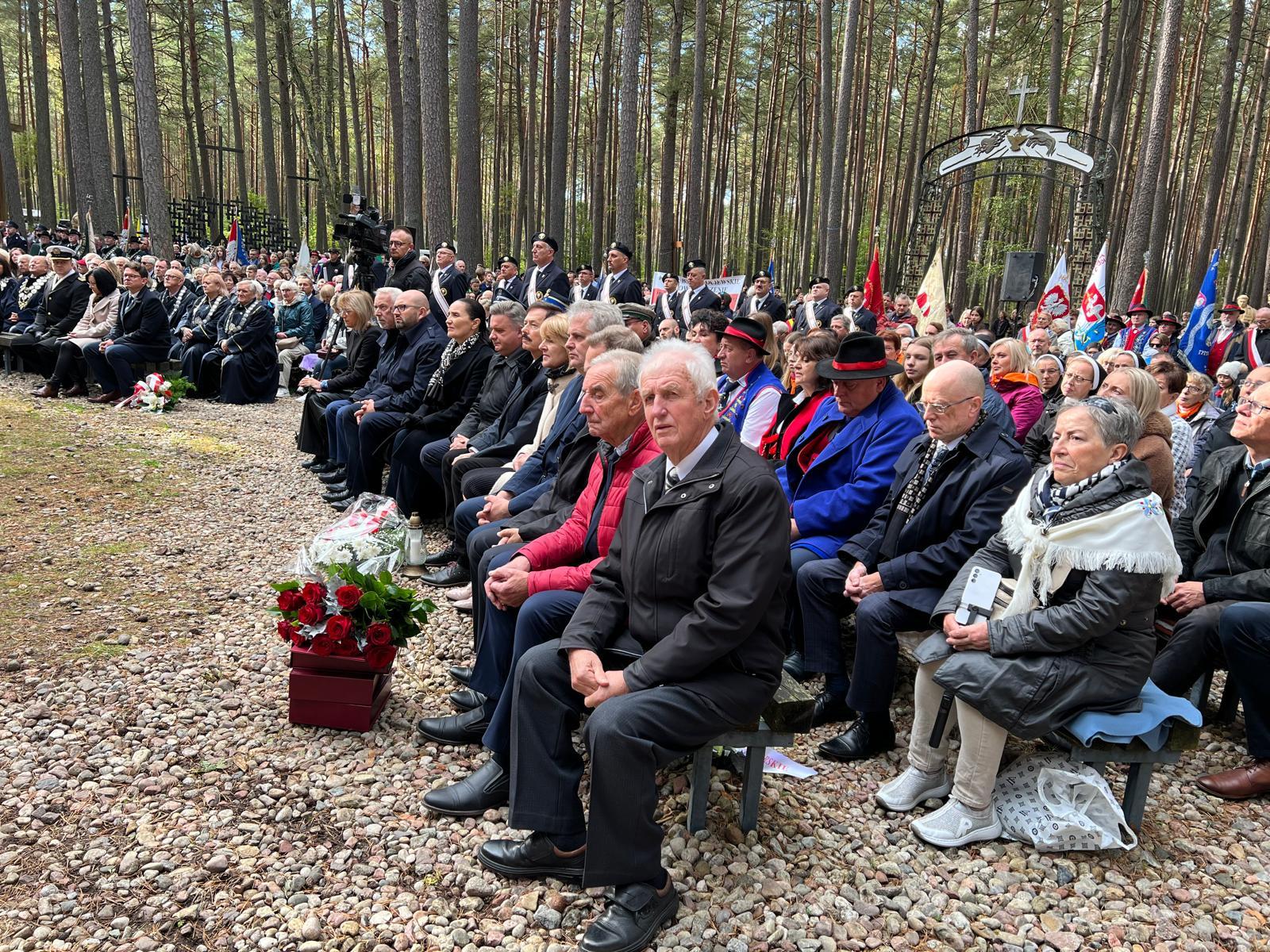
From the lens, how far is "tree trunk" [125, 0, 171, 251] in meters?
15.1

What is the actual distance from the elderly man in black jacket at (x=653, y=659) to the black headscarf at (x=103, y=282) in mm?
10325

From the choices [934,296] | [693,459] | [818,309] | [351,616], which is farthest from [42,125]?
[693,459]

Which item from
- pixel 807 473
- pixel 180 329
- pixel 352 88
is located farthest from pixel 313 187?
pixel 807 473

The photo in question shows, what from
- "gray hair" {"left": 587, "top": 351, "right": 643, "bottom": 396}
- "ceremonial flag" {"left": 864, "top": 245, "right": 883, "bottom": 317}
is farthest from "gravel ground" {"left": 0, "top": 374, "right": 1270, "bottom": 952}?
"ceremonial flag" {"left": 864, "top": 245, "right": 883, "bottom": 317}

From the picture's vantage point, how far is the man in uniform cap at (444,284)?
973 centimetres

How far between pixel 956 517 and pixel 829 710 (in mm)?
988

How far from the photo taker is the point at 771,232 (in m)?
29.0

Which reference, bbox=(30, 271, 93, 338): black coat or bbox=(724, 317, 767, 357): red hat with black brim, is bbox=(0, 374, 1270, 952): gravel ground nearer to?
bbox=(724, 317, 767, 357): red hat with black brim

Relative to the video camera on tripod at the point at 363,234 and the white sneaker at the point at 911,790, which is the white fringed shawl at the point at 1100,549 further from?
the video camera on tripod at the point at 363,234

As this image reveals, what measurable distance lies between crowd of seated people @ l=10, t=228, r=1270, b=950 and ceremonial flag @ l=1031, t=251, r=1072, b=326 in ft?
24.6

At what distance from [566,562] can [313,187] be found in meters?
49.3

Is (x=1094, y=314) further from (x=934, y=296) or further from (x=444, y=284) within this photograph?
(x=444, y=284)

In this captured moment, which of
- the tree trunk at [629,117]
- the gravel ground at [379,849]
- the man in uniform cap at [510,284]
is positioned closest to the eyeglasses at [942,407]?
the gravel ground at [379,849]

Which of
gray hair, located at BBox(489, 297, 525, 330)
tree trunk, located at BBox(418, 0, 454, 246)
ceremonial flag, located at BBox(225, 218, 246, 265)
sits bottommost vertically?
gray hair, located at BBox(489, 297, 525, 330)
